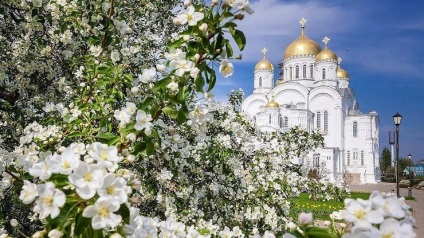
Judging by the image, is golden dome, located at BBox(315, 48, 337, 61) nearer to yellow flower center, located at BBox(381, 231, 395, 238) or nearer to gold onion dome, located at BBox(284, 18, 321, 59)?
gold onion dome, located at BBox(284, 18, 321, 59)

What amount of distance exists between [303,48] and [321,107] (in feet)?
24.0

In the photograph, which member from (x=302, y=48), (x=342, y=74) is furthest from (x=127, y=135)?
(x=342, y=74)

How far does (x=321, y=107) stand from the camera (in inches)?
1734

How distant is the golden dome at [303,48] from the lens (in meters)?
45.7

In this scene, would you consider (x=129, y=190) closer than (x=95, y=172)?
No

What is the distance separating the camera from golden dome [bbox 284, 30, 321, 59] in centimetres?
4566


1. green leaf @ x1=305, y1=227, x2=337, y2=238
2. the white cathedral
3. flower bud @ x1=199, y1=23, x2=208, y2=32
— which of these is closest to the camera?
green leaf @ x1=305, y1=227, x2=337, y2=238

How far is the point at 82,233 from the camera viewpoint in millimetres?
1202

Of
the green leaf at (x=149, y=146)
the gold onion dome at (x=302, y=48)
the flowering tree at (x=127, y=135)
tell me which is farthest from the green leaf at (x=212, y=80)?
the gold onion dome at (x=302, y=48)

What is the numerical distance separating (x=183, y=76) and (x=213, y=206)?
274 cm

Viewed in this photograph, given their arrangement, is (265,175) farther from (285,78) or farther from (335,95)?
(285,78)

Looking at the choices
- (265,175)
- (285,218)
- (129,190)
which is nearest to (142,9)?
(265,175)

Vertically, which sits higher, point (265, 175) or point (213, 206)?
point (265, 175)

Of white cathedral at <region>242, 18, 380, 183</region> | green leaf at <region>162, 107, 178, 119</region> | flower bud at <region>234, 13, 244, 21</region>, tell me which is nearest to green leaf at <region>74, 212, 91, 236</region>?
green leaf at <region>162, 107, 178, 119</region>
